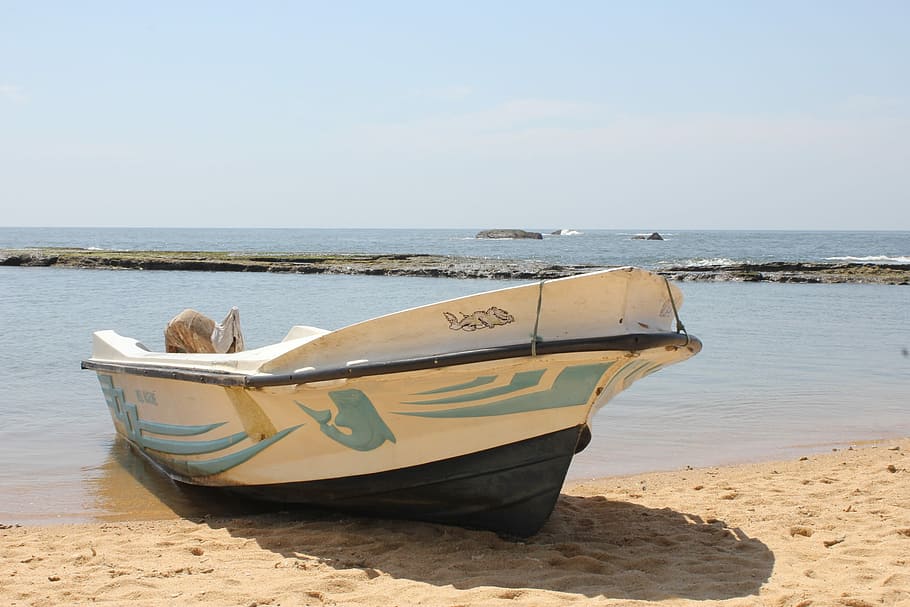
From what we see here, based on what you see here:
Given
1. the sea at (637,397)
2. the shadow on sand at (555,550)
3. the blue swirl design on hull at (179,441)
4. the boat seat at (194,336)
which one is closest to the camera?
the shadow on sand at (555,550)

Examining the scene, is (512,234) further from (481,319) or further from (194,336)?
(481,319)

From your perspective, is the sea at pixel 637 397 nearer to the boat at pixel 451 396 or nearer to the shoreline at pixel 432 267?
the boat at pixel 451 396

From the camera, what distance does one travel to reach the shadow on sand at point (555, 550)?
3770 mm

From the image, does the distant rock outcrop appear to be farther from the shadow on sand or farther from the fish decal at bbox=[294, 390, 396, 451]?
the fish decal at bbox=[294, 390, 396, 451]

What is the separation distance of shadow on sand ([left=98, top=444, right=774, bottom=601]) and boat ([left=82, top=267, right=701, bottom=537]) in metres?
0.16

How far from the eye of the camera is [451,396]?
4156 millimetres

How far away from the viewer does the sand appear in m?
3.61

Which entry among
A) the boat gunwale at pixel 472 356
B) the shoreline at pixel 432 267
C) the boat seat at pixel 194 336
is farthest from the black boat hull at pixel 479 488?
the shoreline at pixel 432 267

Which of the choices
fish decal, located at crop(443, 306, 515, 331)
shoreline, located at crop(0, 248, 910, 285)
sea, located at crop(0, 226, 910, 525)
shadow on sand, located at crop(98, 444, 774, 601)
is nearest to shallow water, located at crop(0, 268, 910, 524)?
sea, located at crop(0, 226, 910, 525)

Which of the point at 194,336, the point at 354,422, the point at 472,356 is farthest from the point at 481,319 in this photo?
the point at 194,336

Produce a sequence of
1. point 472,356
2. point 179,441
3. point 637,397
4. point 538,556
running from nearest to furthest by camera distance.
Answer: point 472,356 < point 538,556 < point 179,441 < point 637,397

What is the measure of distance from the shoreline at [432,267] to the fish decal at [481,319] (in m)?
23.8

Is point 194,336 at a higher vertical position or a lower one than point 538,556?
higher

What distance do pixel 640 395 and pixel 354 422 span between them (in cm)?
492
